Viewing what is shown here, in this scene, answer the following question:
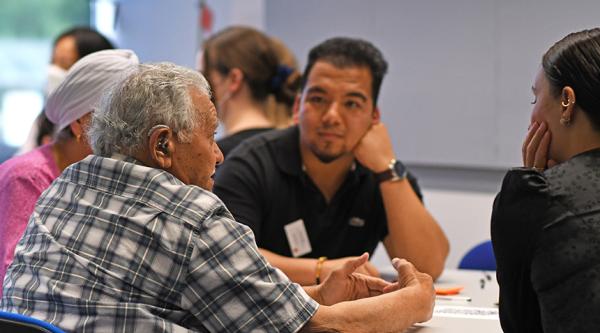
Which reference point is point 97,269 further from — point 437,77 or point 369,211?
point 437,77

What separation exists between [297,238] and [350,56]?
0.69 metres

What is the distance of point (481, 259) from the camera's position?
3416mm

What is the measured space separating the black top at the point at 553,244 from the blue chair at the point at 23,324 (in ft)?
2.99

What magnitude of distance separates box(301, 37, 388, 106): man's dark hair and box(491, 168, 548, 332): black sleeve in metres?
1.33

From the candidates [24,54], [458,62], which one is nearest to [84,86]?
[458,62]

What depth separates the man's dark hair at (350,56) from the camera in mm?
2994

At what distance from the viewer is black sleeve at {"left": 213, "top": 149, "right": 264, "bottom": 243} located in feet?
9.20

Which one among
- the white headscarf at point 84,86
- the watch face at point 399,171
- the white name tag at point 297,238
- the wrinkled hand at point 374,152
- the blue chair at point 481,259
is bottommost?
the blue chair at point 481,259

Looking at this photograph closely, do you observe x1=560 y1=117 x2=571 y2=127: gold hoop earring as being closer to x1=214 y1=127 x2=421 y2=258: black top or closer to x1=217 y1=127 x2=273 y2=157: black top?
x1=214 y1=127 x2=421 y2=258: black top

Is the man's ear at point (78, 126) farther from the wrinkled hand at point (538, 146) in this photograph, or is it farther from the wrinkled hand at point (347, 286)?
the wrinkled hand at point (538, 146)

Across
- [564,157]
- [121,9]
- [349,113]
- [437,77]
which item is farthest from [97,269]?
[121,9]

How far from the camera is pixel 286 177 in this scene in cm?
296

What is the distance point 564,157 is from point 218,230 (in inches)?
30.5

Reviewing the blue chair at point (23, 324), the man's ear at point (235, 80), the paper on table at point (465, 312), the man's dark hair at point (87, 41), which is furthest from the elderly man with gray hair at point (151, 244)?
the man's dark hair at point (87, 41)
